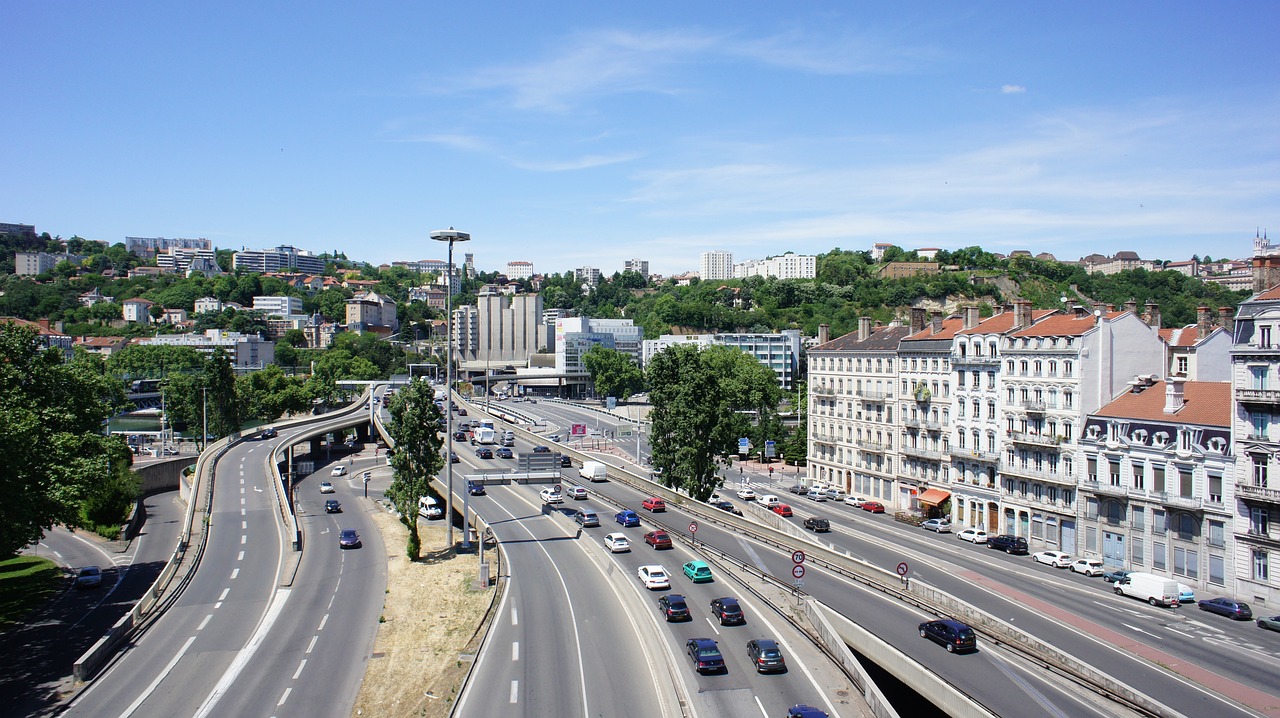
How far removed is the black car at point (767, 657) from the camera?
1209 inches

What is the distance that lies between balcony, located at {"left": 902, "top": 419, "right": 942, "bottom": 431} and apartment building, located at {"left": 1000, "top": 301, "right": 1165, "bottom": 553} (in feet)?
28.0

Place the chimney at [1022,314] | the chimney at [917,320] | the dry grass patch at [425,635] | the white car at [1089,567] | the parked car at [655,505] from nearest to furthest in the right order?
the dry grass patch at [425,635] < the white car at [1089,567] < the parked car at [655,505] < the chimney at [1022,314] < the chimney at [917,320]

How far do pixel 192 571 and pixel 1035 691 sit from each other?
47.4 meters

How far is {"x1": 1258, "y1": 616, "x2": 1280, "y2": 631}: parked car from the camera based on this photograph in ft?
130

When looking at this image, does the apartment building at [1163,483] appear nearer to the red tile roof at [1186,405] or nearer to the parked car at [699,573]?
the red tile roof at [1186,405]

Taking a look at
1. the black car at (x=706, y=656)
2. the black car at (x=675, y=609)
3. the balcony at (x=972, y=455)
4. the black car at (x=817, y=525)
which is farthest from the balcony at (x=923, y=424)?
the black car at (x=706, y=656)

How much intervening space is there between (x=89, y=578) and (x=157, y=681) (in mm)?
27405

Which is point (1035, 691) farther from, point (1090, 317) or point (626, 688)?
point (1090, 317)

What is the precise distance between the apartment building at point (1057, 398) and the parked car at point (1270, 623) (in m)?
16.3

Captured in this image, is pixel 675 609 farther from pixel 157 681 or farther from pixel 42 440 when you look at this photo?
pixel 42 440

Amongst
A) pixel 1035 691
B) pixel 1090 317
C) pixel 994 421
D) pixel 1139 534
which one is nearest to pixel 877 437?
pixel 994 421

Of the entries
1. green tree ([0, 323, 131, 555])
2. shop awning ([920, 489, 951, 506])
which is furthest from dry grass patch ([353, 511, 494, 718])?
shop awning ([920, 489, 951, 506])

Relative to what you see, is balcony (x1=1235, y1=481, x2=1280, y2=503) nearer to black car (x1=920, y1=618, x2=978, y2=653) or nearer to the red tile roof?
the red tile roof

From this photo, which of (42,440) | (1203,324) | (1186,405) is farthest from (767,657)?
(1203,324)
